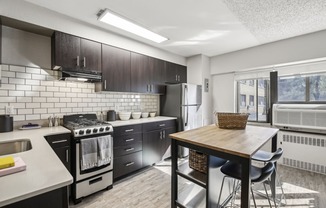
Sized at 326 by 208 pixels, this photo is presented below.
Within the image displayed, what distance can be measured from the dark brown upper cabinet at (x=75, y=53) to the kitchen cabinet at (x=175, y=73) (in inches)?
68.5

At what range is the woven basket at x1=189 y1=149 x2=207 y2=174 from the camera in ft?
5.50

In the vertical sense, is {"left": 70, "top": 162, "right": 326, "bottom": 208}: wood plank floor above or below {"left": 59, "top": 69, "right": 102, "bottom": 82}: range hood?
below

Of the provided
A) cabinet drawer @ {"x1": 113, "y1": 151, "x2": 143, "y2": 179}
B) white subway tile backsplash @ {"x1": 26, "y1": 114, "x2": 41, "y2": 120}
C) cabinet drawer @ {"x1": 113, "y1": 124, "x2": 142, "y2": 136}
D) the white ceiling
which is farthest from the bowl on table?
the white ceiling

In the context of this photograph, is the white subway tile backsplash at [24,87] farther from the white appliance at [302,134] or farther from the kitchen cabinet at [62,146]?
the white appliance at [302,134]

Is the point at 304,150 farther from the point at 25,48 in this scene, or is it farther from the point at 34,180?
the point at 25,48

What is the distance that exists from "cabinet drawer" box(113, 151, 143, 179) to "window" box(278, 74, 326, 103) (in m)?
3.29

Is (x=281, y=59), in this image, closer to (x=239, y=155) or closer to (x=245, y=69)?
(x=245, y=69)

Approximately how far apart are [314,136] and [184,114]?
2.41 m

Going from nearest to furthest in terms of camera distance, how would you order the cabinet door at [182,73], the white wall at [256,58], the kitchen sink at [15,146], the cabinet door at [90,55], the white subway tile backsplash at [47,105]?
1. the kitchen sink at [15,146]
2. the white subway tile backsplash at [47,105]
3. the cabinet door at [90,55]
4. the white wall at [256,58]
5. the cabinet door at [182,73]

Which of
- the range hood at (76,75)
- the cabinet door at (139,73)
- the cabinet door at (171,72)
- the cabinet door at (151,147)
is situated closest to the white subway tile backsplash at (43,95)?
the range hood at (76,75)

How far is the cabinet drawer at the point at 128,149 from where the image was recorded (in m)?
2.54

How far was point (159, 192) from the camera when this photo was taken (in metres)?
2.29

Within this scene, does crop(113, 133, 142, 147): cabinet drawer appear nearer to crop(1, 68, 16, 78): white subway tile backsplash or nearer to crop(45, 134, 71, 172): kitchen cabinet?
crop(45, 134, 71, 172): kitchen cabinet

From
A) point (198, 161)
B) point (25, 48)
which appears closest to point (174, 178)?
point (198, 161)
